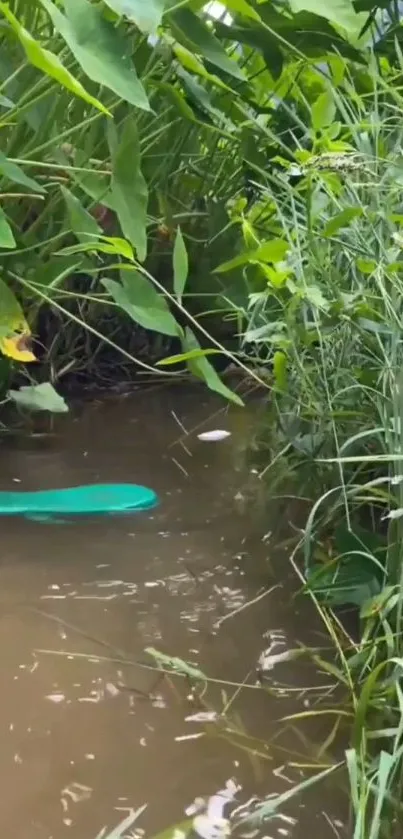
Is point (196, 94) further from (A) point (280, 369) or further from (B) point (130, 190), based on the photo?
(A) point (280, 369)

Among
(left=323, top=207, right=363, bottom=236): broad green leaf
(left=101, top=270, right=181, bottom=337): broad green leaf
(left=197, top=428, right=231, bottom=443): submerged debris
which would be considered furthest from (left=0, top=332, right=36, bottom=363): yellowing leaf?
(left=323, top=207, right=363, bottom=236): broad green leaf

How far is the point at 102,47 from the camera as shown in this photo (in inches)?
28.6

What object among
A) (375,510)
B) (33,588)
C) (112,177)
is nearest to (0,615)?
(33,588)

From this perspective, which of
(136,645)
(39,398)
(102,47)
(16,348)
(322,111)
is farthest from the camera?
(39,398)

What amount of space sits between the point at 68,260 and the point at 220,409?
371 mm

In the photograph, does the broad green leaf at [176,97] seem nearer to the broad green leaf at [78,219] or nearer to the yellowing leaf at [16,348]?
the broad green leaf at [78,219]

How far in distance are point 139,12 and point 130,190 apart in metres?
0.22

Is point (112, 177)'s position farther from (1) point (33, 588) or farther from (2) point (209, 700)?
(2) point (209, 700)

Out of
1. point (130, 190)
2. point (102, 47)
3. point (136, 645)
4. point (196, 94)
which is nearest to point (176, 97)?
point (196, 94)

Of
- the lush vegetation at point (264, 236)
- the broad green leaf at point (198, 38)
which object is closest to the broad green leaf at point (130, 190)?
the lush vegetation at point (264, 236)

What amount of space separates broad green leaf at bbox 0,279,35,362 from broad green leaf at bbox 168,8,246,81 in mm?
299

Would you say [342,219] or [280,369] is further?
[280,369]

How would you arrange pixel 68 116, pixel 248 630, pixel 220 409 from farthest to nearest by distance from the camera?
1. pixel 220 409
2. pixel 68 116
3. pixel 248 630

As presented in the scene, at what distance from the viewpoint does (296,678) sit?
58 cm
